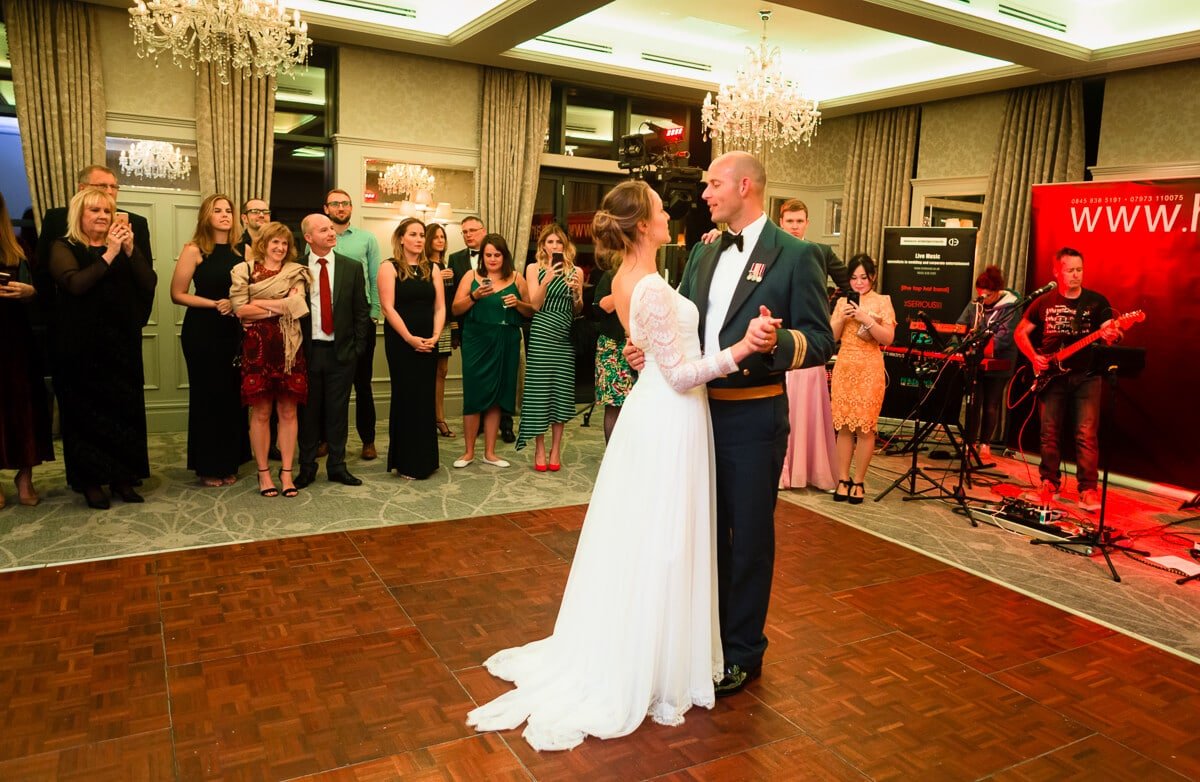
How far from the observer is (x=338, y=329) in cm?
506

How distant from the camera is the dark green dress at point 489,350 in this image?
564 cm

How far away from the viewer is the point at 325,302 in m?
5.01

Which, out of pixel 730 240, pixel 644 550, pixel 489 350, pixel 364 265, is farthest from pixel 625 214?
pixel 364 265

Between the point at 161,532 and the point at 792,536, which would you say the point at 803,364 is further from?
the point at 161,532

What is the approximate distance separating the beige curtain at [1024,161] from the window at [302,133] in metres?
5.88

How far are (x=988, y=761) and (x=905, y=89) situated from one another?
22.6ft

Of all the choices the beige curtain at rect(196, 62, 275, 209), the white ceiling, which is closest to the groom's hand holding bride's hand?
the white ceiling

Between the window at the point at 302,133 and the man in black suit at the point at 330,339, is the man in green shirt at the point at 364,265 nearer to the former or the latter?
the man in black suit at the point at 330,339

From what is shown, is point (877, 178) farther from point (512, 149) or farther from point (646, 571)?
point (646, 571)

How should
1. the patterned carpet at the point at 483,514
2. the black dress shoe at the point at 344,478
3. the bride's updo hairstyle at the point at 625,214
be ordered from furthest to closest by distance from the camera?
the black dress shoe at the point at 344,478
the patterned carpet at the point at 483,514
the bride's updo hairstyle at the point at 625,214

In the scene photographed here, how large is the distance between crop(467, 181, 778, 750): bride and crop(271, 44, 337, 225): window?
537cm

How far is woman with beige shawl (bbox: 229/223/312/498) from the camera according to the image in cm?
474

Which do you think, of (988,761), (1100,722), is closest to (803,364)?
(988,761)

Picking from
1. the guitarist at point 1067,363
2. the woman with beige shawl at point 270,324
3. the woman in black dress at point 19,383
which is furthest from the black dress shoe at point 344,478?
the guitarist at point 1067,363
